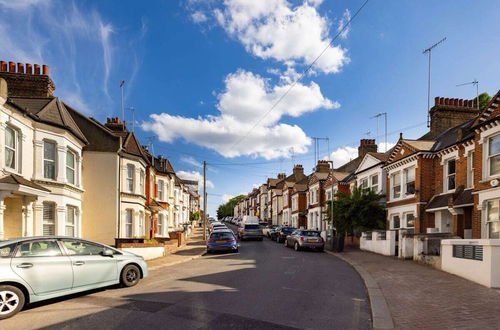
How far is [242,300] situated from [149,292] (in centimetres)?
269

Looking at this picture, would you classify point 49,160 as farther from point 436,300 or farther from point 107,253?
point 436,300

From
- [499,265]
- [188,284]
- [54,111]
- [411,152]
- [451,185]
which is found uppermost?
[54,111]

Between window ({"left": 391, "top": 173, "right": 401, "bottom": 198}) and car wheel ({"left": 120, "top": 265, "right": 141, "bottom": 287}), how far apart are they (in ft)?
56.9

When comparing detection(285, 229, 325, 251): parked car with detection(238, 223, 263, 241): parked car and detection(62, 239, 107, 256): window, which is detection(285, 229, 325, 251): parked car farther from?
detection(62, 239, 107, 256): window

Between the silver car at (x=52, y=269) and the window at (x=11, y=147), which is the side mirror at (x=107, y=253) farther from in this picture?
the window at (x=11, y=147)

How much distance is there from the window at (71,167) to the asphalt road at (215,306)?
7757 millimetres

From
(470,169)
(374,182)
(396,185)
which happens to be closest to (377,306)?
(470,169)

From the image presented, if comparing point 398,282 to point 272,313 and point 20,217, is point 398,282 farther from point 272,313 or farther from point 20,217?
point 20,217

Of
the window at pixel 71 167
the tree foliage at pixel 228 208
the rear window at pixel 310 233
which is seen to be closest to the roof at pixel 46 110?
the window at pixel 71 167

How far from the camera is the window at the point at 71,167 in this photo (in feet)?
52.8

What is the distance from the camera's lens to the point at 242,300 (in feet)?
26.8

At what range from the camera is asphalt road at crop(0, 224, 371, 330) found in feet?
20.9

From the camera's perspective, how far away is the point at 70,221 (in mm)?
16422

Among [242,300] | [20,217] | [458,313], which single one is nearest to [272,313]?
[242,300]
